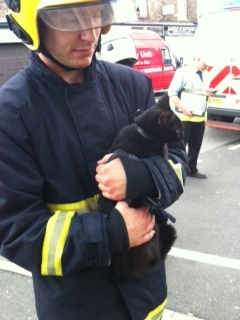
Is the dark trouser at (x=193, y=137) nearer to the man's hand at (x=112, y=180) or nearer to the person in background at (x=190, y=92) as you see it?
the person in background at (x=190, y=92)

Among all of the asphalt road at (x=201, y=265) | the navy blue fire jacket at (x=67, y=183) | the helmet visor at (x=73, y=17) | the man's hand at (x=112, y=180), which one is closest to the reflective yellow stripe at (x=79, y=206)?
the navy blue fire jacket at (x=67, y=183)

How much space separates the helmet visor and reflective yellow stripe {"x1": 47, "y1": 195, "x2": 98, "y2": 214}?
1.86 feet

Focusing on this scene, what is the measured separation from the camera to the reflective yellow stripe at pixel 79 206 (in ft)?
4.06

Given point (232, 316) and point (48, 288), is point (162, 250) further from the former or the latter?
point (232, 316)

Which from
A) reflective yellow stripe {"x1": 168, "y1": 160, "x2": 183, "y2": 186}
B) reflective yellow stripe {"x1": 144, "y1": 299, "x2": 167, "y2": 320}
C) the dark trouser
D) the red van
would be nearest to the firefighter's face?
reflective yellow stripe {"x1": 168, "y1": 160, "x2": 183, "y2": 186}

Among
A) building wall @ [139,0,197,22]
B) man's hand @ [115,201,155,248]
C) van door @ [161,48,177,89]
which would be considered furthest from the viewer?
building wall @ [139,0,197,22]

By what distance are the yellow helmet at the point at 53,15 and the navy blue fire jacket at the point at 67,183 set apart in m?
0.11

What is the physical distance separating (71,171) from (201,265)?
2274mm

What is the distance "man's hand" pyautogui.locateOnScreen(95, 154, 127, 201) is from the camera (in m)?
1.19

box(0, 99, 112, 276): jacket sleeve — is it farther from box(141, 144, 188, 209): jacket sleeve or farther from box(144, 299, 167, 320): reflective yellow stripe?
box(144, 299, 167, 320): reflective yellow stripe

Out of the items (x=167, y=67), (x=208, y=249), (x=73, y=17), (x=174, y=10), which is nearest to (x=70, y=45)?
(x=73, y=17)

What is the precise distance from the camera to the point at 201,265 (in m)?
3.14

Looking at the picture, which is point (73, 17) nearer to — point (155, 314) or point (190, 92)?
point (155, 314)

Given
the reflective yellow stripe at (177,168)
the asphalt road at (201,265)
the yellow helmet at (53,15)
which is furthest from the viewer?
the asphalt road at (201,265)
